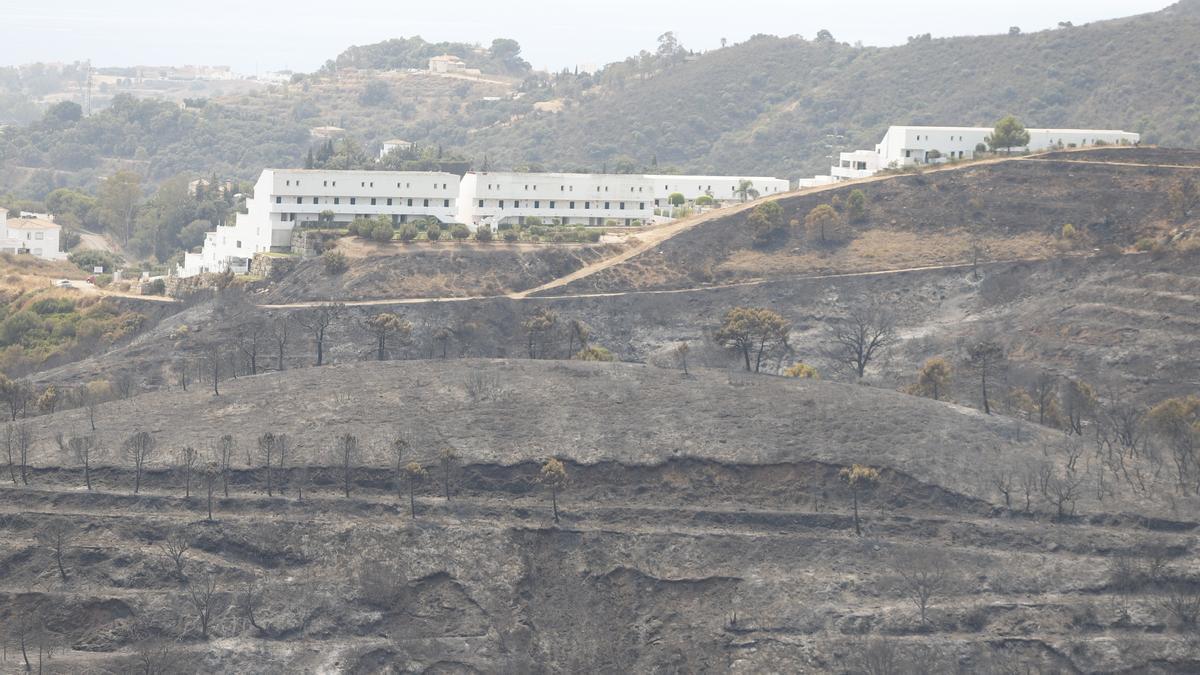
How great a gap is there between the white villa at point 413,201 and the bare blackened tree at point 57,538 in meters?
49.3

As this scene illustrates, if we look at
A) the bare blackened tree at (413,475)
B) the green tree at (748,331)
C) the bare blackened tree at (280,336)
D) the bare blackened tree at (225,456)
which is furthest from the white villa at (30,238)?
the bare blackened tree at (413,475)

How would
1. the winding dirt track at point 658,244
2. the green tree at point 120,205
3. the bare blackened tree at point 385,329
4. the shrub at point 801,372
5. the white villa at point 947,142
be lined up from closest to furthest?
the shrub at point 801,372 → the bare blackened tree at point 385,329 → the winding dirt track at point 658,244 → the white villa at point 947,142 → the green tree at point 120,205

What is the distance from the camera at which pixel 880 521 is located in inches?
3061

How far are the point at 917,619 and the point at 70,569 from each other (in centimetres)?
3074

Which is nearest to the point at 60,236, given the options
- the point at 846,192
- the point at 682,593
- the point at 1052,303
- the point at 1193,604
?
the point at 846,192

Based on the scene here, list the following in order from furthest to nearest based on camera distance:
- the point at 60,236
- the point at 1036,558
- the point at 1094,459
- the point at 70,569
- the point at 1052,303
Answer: the point at 60,236 → the point at 1052,303 → the point at 1094,459 → the point at 1036,558 → the point at 70,569

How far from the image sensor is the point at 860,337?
4124 inches

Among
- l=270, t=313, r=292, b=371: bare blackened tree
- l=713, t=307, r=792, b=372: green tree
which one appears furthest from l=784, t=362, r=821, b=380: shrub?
l=270, t=313, r=292, b=371: bare blackened tree

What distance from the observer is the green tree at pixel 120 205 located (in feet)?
537

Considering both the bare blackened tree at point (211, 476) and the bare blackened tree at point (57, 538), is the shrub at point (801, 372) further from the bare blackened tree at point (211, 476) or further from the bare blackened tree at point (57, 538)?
the bare blackened tree at point (57, 538)

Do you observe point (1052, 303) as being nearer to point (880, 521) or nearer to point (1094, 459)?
point (1094, 459)

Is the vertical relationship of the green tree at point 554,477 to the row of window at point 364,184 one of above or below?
below

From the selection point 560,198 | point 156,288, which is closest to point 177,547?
point 156,288

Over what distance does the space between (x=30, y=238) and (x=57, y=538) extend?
69239 mm
